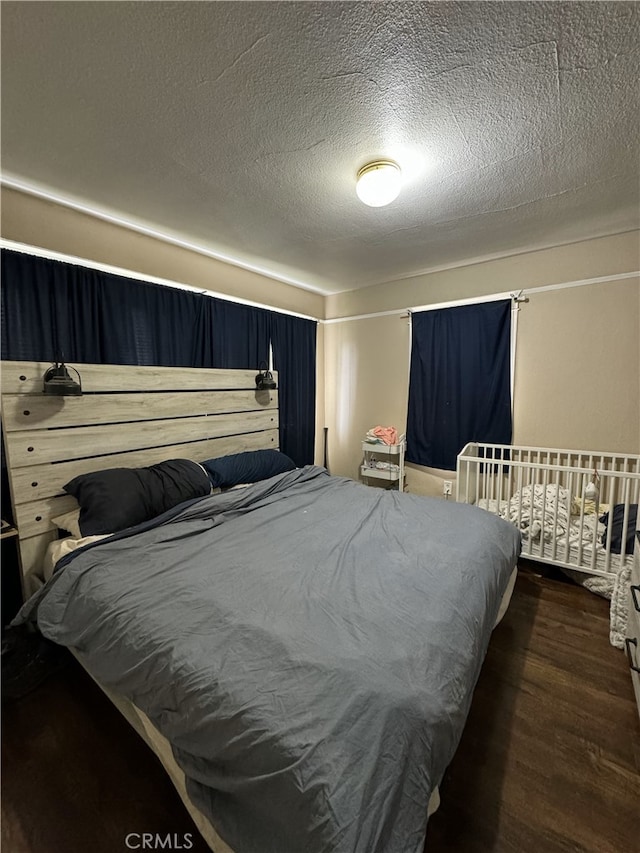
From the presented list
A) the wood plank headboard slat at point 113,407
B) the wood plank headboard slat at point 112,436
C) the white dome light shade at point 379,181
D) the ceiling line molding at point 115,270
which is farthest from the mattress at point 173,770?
the white dome light shade at point 379,181

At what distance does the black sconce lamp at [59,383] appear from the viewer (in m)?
1.86

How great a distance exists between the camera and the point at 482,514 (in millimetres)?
2166

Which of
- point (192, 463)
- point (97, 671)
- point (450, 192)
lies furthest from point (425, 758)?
point (450, 192)

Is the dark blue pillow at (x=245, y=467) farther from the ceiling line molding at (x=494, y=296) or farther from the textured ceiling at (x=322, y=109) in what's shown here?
the ceiling line molding at (x=494, y=296)

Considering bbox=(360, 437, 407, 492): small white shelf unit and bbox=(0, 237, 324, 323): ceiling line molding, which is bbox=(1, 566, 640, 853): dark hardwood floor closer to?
bbox=(360, 437, 407, 492): small white shelf unit

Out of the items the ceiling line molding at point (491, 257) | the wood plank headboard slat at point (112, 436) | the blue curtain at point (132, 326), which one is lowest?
the wood plank headboard slat at point (112, 436)

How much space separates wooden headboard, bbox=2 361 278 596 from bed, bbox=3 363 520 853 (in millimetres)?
18

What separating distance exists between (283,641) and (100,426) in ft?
5.82

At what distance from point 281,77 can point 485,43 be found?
0.69 metres

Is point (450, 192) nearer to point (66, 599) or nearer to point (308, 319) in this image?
point (308, 319)

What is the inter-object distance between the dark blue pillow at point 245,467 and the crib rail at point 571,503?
1.53m

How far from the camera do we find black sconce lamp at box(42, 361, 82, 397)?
1862 mm

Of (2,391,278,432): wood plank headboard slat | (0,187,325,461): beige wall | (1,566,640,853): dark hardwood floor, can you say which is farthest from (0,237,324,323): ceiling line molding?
(1,566,640,853): dark hardwood floor

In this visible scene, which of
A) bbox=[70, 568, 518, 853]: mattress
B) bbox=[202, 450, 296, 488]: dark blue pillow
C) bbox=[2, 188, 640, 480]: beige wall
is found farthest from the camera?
bbox=[202, 450, 296, 488]: dark blue pillow
